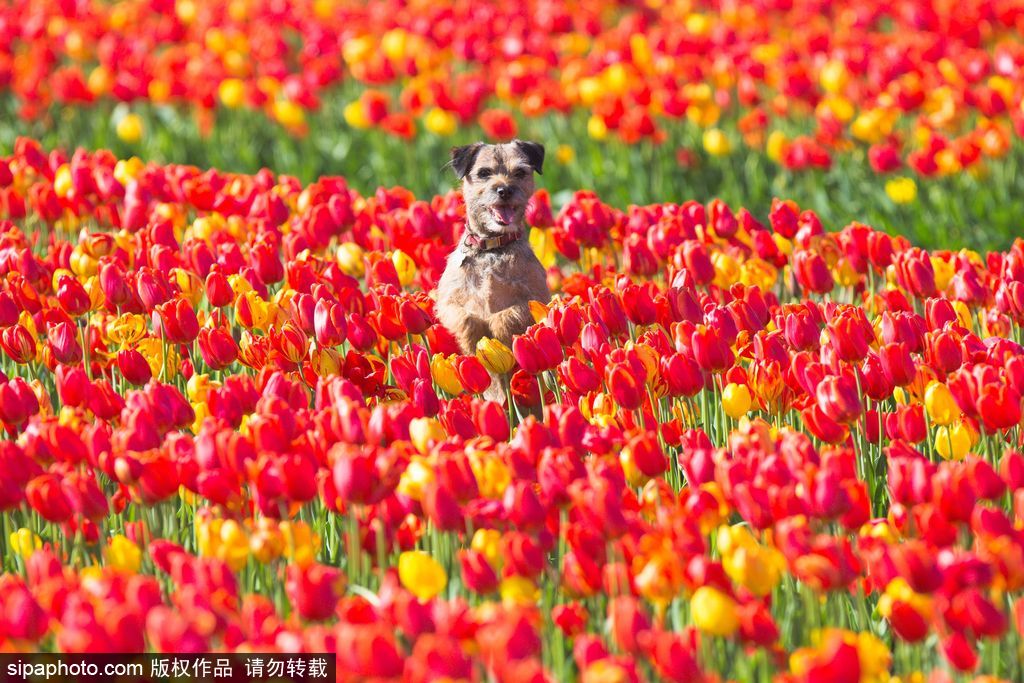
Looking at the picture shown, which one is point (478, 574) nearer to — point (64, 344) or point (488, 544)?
point (488, 544)

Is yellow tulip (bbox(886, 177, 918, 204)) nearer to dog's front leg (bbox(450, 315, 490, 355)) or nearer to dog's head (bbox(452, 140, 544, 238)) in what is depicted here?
dog's head (bbox(452, 140, 544, 238))

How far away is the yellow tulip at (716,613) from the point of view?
2.85m

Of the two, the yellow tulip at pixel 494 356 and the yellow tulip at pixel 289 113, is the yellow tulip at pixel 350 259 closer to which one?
the yellow tulip at pixel 494 356

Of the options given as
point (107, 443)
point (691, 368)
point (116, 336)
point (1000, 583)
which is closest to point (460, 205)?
point (116, 336)

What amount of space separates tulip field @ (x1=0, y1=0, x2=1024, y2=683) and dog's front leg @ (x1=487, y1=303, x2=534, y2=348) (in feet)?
0.52

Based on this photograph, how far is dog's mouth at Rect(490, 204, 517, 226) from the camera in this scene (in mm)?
5273

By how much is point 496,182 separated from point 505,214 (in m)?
0.13

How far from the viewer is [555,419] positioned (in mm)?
3734

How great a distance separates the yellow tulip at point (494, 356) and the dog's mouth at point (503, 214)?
0.80m

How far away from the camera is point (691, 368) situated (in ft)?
13.7

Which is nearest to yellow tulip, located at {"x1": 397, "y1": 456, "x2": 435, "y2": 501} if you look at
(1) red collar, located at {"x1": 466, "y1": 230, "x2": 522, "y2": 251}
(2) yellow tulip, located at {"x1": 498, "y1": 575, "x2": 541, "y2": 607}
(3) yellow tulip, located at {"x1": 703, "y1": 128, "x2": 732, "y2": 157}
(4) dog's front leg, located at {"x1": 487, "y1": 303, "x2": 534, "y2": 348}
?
(2) yellow tulip, located at {"x1": 498, "y1": 575, "x2": 541, "y2": 607}

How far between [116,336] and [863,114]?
502cm

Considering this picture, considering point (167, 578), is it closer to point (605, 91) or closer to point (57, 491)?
point (57, 491)

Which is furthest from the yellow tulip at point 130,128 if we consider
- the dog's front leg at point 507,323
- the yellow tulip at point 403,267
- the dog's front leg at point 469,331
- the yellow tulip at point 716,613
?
the yellow tulip at point 716,613
